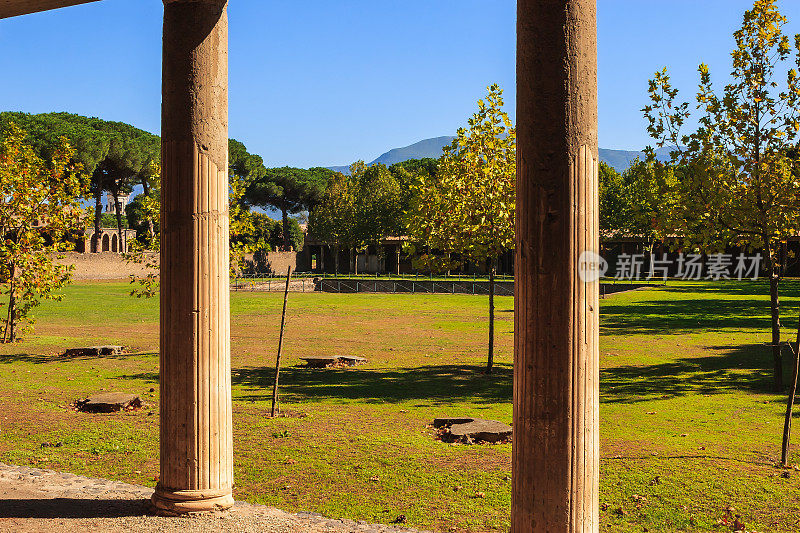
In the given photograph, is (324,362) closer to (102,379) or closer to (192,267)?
(102,379)

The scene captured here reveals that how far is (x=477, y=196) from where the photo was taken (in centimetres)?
1723

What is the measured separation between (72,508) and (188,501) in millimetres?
1102

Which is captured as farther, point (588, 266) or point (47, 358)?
point (47, 358)

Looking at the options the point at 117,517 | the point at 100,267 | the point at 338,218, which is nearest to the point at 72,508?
the point at 117,517

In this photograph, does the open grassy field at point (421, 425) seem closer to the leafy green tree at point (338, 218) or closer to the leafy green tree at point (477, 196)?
the leafy green tree at point (477, 196)

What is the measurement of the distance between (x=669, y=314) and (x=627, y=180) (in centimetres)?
5110

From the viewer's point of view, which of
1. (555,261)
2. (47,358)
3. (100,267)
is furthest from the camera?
(100,267)

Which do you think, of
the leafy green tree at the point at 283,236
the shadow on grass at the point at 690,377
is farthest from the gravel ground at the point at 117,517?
the leafy green tree at the point at 283,236

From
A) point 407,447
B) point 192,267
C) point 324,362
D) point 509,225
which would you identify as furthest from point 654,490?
point 324,362

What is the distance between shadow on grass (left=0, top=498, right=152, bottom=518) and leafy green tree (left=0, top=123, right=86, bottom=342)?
584 inches

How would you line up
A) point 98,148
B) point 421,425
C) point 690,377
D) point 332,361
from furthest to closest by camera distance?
point 98,148
point 332,361
point 690,377
point 421,425

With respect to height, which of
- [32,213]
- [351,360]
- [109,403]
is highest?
[32,213]

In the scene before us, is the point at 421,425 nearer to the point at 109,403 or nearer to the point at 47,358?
the point at 109,403

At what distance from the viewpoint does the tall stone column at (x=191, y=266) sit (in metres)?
6.59
